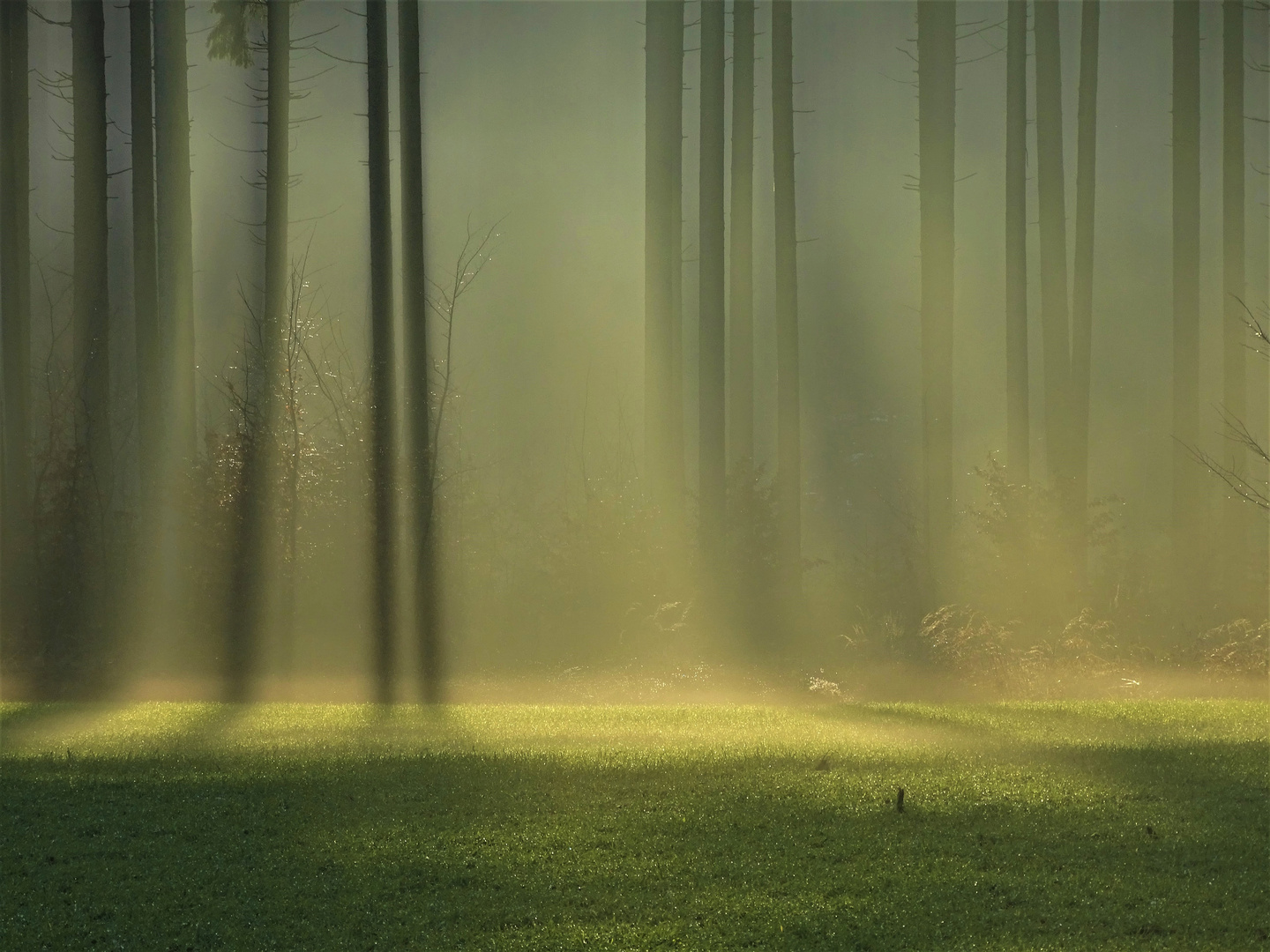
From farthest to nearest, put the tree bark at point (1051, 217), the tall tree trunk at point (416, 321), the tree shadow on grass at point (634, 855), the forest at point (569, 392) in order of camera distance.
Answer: the tree bark at point (1051, 217) < the tall tree trunk at point (416, 321) < the forest at point (569, 392) < the tree shadow on grass at point (634, 855)

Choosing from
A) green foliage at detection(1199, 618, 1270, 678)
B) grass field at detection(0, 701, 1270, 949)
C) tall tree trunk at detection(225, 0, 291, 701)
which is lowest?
green foliage at detection(1199, 618, 1270, 678)

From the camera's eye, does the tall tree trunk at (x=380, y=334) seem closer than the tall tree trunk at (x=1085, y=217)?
Yes

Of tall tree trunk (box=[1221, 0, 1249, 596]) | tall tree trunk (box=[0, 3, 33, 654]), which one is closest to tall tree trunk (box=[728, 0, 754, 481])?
tall tree trunk (box=[1221, 0, 1249, 596])

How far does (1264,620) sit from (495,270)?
15.1 metres

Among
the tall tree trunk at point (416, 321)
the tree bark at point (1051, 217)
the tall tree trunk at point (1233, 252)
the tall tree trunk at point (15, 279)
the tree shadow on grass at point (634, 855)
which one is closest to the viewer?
the tree shadow on grass at point (634, 855)

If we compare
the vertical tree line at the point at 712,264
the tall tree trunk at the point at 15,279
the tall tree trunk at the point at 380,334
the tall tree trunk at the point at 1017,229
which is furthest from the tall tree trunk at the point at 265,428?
the tall tree trunk at the point at 1017,229

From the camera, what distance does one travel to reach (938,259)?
2078 cm

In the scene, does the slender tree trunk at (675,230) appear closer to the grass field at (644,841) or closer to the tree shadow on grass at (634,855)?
the grass field at (644,841)

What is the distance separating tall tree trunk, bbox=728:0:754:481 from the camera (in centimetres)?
2138

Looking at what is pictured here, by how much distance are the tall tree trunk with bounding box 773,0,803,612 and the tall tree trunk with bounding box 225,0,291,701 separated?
8.14m

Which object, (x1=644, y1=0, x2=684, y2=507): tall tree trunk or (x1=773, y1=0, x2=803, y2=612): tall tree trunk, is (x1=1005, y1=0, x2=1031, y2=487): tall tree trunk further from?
(x1=644, y1=0, x2=684, y2=507): tall tree trunk

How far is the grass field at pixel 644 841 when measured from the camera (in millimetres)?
5762

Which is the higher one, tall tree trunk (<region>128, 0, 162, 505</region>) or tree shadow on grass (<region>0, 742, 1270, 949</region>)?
tall tree trunk (<region>128, 0, 162, 505</region>)

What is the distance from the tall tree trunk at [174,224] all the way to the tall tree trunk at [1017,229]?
1355cm
